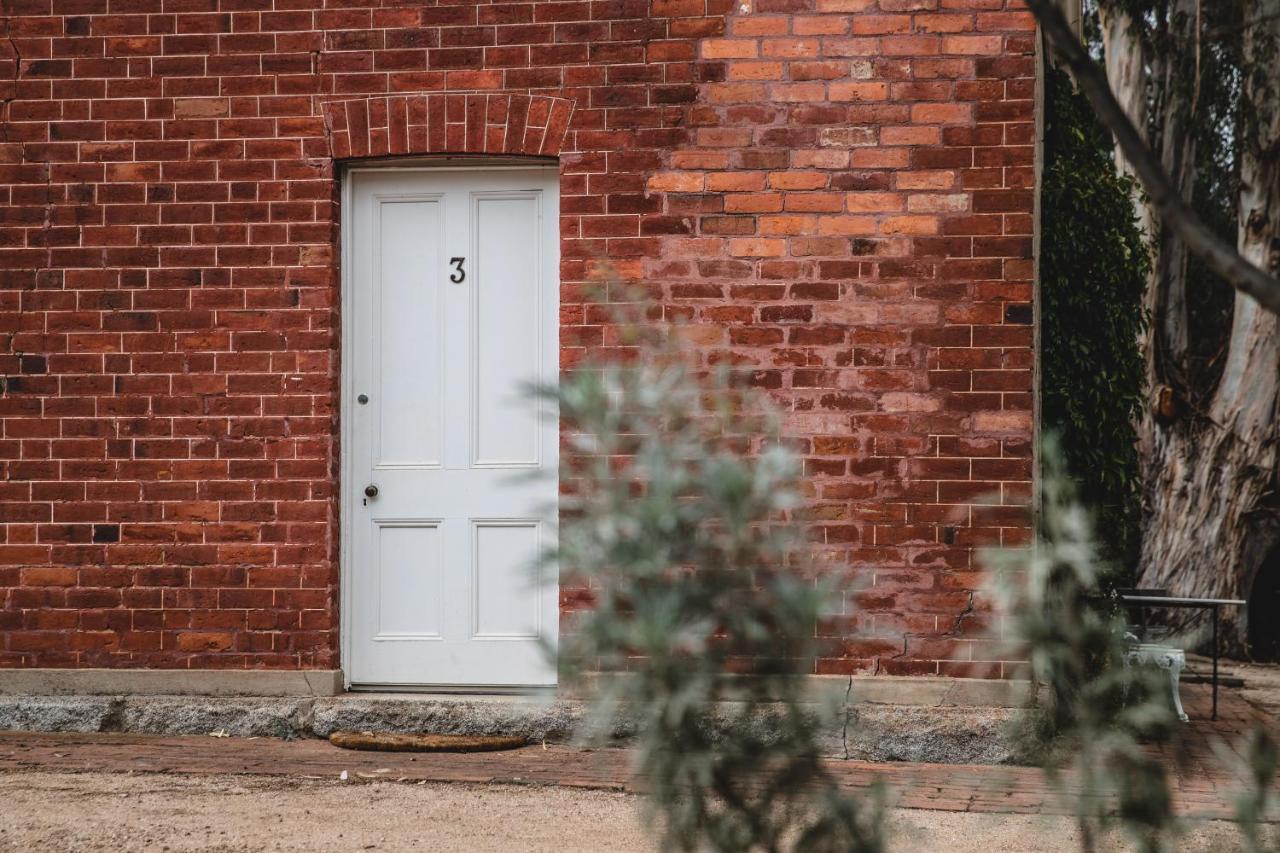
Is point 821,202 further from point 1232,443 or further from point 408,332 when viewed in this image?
point 1232,443

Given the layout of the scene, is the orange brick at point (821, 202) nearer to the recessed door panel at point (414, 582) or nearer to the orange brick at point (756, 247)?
the orange brick at point (756, 247)

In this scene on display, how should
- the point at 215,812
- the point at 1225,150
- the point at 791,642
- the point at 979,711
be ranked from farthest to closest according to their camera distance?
the point at 1225,150 < the point at 979,711 < the point at 215,812 < the point at 791,642

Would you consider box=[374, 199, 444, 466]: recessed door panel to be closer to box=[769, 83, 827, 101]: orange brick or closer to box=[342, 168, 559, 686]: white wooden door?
box=[342, 168, 559, 686]: white wooden door

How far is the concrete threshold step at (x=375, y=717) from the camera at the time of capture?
5.91m

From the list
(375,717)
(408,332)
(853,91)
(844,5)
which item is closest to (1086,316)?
(853,91)

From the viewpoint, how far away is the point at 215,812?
501 cm

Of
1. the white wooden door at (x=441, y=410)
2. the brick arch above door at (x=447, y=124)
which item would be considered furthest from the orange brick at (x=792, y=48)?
the white wooden door at (x=441, y=410)

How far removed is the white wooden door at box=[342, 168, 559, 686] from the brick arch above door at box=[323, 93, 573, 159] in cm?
21

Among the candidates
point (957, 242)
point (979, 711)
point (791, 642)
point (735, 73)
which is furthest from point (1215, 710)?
point (791, 642)

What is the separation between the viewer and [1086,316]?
688 cm

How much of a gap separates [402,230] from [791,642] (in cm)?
508

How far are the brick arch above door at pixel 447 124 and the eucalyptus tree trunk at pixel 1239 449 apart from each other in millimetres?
9623

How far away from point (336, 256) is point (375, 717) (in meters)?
2.21

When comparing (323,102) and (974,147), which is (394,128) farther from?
(974,147)
